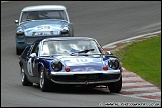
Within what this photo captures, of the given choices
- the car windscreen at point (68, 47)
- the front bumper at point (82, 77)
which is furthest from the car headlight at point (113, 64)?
the car windscreen at point (68, 47)

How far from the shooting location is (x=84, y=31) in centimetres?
2739

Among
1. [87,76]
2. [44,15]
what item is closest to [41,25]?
[44,15]

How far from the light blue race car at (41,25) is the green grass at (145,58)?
2.09m

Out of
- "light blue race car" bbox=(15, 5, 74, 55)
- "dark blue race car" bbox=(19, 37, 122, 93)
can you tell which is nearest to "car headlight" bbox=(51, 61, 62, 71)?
"dark blue race car" bbox=(19, 37, 122, 93)

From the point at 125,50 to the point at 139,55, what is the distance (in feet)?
4.40

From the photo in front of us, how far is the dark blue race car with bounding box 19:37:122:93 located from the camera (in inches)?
525

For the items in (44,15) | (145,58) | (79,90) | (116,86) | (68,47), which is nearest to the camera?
(116,86)

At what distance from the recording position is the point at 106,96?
42.6 ft

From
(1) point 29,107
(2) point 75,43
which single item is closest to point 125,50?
(2) point 75,43

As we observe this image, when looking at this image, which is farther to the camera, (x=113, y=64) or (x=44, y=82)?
(x=113, y=64)

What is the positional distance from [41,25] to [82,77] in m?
8.65

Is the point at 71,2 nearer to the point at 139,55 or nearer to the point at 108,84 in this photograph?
the point at 139,55

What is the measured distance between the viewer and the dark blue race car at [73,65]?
525 inches

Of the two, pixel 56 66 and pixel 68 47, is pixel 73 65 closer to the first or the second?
pixel 56 66
